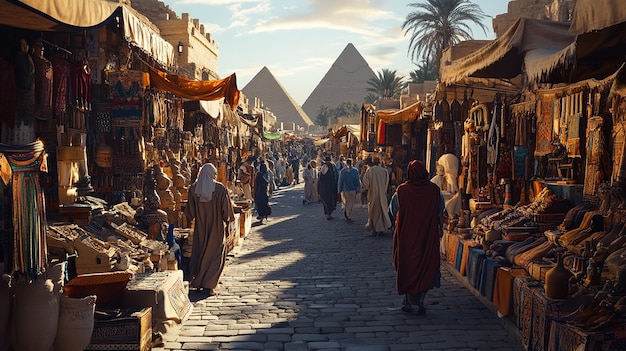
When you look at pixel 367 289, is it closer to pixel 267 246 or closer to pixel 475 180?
pixel 475 180

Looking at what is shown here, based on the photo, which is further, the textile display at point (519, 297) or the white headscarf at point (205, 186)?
the white headscarf at point (205, 186)

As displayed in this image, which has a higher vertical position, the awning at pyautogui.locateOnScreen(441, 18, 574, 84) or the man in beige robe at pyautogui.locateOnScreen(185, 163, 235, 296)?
the awning at pyautogui.locateOnScreen(441, 18, 574, 84)

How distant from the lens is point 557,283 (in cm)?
398

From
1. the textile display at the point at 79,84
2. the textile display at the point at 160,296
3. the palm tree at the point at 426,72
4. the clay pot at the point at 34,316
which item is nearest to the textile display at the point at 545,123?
the textile display at the point at 160,296

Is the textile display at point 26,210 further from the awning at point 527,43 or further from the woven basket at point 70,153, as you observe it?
the awning at point 527,43

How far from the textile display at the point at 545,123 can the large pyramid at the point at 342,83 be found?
131752 mm

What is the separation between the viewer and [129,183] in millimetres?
7289

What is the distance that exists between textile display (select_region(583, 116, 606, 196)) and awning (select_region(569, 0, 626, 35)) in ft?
7.21

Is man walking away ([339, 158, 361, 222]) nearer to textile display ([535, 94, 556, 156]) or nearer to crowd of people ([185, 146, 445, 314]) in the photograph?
crowd of people ([185, 146, 445, 314])

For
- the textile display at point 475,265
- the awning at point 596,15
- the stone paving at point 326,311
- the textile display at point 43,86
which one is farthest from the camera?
the textile display at point 475,265

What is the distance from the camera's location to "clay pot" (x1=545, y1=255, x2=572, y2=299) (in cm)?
397

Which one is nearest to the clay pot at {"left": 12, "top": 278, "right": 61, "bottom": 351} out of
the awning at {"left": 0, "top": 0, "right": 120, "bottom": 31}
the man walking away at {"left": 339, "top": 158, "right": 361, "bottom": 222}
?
the awning at {"left": 0, "top": 0, "right": 120, "bottom": 31}

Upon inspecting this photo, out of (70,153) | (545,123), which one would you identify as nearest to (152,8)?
(70,153)

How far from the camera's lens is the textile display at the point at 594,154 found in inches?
199
